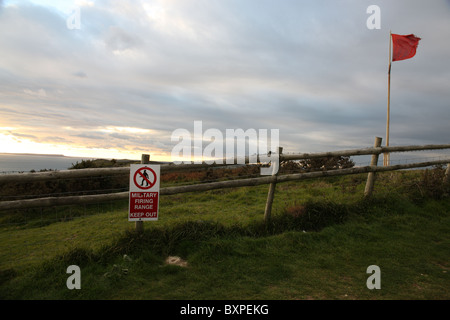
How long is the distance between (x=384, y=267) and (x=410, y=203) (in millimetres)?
3498

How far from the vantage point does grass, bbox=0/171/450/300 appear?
3.55 m

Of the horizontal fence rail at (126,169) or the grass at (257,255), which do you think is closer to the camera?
the grass at (257,255)

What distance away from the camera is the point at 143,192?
459cm

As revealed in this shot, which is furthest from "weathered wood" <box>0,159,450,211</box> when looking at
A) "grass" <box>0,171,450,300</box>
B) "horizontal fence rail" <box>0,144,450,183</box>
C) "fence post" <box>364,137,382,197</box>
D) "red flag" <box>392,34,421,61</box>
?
"red flag" <box>392,34,421,61</box>

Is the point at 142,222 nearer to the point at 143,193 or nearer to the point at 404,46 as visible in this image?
the point at 143,193

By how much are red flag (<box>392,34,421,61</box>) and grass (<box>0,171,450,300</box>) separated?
11295mm

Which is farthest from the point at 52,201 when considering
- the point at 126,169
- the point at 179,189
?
the point at 179,189

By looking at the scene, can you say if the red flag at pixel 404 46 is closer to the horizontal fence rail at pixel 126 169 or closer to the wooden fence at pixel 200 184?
the wooden fence at pixel 200 184

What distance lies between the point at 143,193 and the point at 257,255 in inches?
81.5

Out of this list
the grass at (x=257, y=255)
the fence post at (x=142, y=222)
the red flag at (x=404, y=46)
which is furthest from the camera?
the red flag at (x=404, y=46)

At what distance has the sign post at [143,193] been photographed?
452cm

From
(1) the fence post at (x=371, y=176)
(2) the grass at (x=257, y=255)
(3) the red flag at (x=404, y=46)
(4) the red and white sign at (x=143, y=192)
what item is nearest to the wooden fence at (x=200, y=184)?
(1) the fence post at (x=371, y=176)
